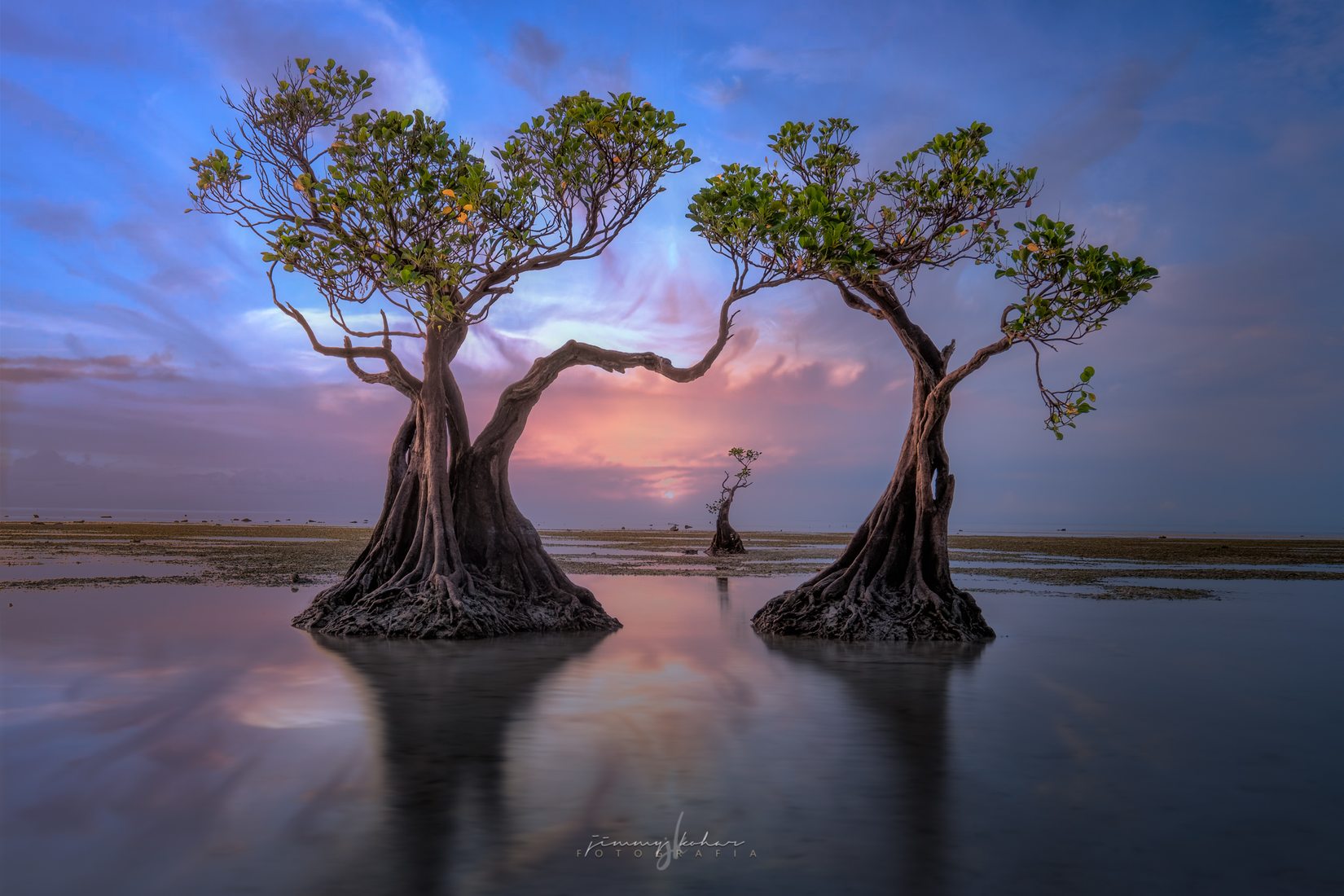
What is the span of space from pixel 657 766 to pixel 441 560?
9.21m

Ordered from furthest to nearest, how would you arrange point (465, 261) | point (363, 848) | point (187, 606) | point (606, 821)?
point (187, 606), point (465, 261), point (606, 821), point (363, 848)

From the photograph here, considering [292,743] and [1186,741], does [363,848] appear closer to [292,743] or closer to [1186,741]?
[292,743]

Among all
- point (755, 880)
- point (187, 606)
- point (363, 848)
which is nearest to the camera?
point (755, 880)

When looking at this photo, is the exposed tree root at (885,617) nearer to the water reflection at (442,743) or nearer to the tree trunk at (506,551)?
the tree trunk at (506,551)

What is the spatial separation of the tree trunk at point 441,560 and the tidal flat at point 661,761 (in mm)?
903

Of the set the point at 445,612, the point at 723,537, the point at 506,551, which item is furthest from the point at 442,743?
the point at 723,537

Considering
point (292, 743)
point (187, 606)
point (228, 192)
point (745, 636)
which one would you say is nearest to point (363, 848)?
point (292, 743)

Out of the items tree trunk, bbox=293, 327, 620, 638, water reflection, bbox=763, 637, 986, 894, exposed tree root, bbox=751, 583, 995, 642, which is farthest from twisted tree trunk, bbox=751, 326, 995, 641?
tree trunk, bbox=293, 327, 620, 638

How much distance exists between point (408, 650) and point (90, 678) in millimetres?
4216

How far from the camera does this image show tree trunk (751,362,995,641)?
15672 mm

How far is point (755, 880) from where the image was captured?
16.8 ft

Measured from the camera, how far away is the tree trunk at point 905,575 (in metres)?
15.7

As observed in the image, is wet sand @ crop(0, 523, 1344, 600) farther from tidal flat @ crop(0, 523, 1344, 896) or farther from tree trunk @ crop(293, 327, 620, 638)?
tidal flat @ crop(0, 523, 1344, 896)

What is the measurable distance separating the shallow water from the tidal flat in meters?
0.03
